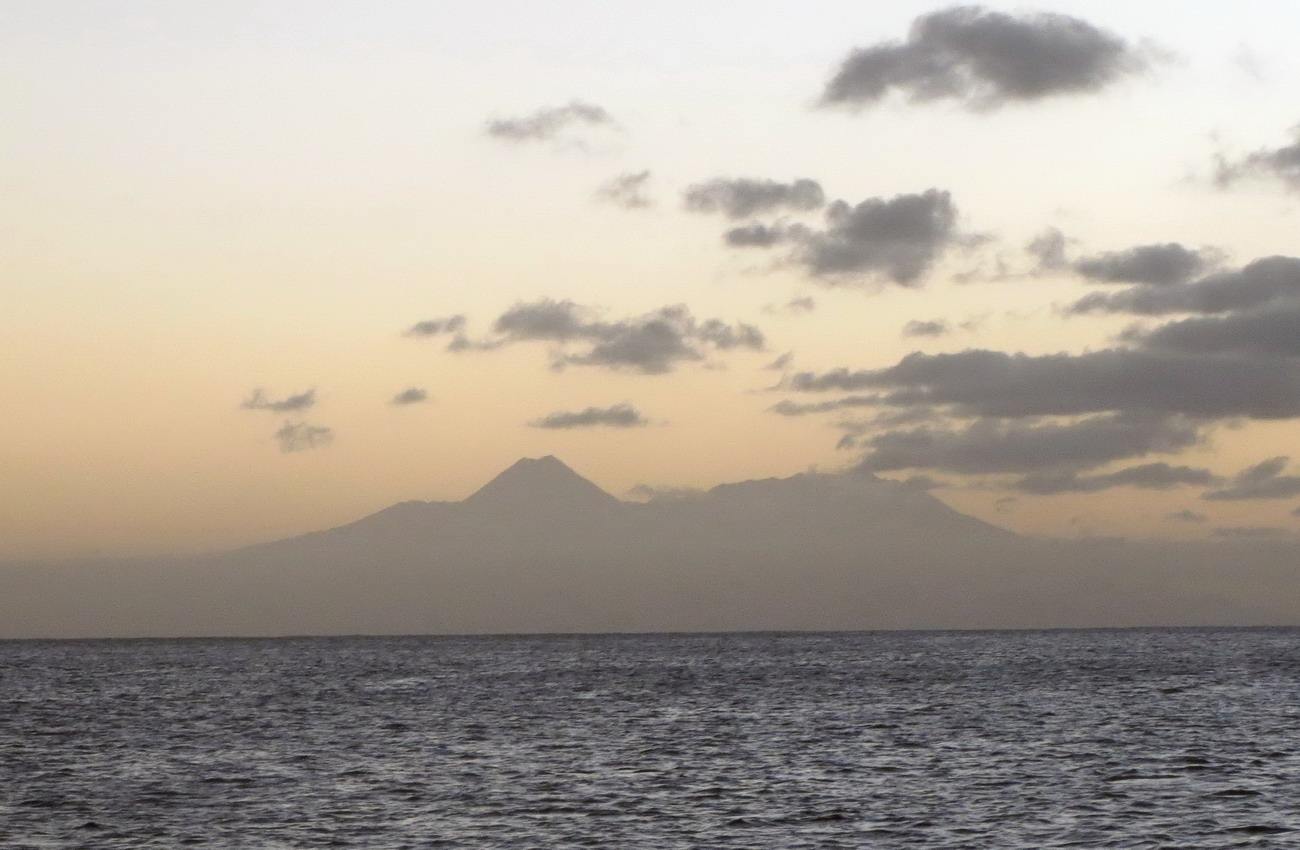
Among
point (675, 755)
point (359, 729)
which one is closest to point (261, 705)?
point (359, 729)

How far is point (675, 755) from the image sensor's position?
215 ft

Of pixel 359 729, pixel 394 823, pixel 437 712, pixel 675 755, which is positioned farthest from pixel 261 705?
pixel 394 823

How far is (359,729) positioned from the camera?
80.5 meters

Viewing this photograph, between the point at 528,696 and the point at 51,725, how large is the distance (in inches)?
1384

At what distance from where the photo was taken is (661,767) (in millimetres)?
60812

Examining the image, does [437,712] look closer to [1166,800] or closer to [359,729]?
[359,729]

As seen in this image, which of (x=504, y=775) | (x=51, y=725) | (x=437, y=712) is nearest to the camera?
(x=504, y=775)

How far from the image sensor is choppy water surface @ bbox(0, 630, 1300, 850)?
45.6 m

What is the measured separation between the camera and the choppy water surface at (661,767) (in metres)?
45.6

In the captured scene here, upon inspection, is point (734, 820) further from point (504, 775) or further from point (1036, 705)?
point (1036, 705)

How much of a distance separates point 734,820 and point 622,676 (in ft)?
330

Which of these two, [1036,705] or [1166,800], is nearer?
[1166,800]

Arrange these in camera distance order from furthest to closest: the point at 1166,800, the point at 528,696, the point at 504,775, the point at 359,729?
the point at 528,696, the point at 359,729, the point at 504,775, the point at 1166,800

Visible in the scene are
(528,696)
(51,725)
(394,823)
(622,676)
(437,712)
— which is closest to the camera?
(394,823)
